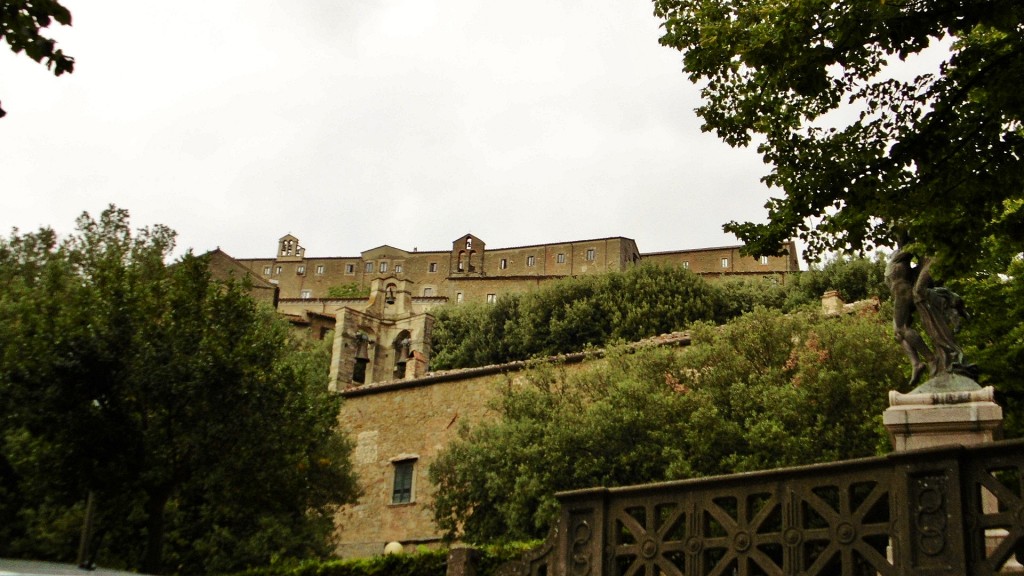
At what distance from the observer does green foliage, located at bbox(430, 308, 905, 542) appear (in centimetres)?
2242

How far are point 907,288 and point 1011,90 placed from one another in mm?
3167

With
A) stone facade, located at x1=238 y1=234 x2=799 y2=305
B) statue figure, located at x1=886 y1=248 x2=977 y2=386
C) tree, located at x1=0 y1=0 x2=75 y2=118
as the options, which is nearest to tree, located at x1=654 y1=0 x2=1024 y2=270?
statue figure, located at x1=886 y1=248 x2=977 y2=386

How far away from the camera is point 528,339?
5744cm

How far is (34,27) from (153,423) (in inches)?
622

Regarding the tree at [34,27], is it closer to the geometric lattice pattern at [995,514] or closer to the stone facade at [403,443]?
the geometric lattice pattern at [995,514]

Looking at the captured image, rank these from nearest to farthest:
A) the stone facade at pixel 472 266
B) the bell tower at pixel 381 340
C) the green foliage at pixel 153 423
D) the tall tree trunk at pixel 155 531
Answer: the tall tree trunk at pixel 155 531 < the green foliage at pixel 153 423 < the bell tower at pixel 381 340 < the stone facade at pixel 472 266

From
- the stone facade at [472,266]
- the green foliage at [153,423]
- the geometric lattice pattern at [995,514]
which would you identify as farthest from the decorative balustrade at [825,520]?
the stone facade at [472,266]

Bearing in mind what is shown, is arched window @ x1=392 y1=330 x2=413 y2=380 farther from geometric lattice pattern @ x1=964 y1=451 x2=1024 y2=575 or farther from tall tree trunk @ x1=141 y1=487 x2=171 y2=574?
geometric lattice pattern @ x1=964 y1=451 x2=1024 y2=575

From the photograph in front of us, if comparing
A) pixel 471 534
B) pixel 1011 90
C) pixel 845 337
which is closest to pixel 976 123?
pixel 1011 90

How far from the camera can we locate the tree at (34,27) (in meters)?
6.74

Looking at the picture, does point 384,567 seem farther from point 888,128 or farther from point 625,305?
point 625,305

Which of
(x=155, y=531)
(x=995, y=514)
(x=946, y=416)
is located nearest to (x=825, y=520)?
(x=995, y=514)

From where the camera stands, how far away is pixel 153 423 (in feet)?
69.9

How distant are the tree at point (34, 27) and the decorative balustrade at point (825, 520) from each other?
18.6 feet
